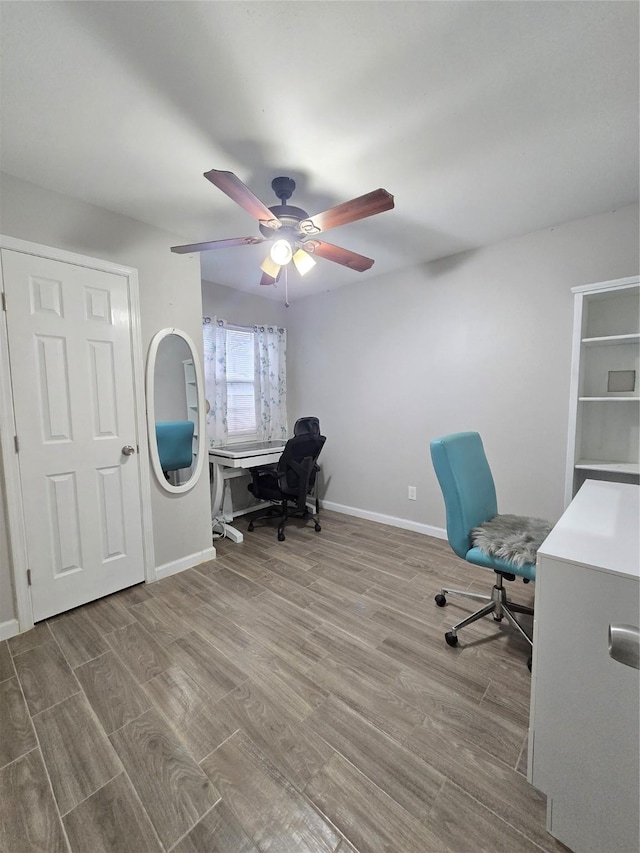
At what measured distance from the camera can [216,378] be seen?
346cm

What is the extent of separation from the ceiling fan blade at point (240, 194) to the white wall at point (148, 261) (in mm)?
1078

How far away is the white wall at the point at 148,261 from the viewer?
180cm

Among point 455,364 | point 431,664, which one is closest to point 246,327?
point 455,364

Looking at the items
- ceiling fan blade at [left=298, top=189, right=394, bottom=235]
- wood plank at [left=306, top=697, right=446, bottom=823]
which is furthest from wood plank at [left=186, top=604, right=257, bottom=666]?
ceiling fan blade at [left=298, top=189, right=394, bottom=235]

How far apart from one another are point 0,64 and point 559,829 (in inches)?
119

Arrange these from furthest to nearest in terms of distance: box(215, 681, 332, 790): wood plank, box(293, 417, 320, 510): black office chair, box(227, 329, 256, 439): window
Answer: box(293, 417, 320, 510): black office chair → box(227, 329, 256, 439): window → box(215, 681, 332, 790): wood plank

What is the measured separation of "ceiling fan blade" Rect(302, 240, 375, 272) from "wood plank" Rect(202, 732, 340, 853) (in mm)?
2311

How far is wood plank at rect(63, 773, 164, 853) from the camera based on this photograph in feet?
3.10

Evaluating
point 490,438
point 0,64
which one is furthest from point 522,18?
point 490,438

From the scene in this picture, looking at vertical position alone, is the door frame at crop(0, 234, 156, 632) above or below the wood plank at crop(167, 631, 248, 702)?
above

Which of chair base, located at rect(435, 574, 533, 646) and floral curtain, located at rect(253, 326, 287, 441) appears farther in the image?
floral curtain, located at rect(253, 326, 287, 441)

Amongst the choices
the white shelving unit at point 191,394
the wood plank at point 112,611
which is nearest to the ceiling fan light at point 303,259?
the white shelving unit at point 191,394

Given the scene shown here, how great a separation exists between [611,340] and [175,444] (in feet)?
9.94

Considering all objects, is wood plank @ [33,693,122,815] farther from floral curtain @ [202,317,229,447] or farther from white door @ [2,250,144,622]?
floral curtain @ [202,317,229,447]
